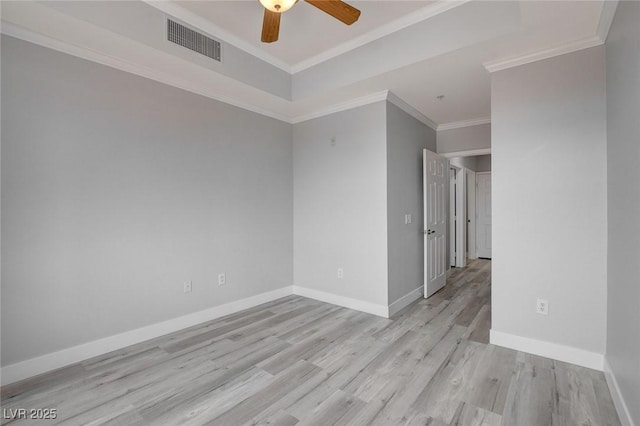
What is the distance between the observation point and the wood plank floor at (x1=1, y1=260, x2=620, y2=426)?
1812mm

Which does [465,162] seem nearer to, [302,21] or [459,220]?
[459,220]

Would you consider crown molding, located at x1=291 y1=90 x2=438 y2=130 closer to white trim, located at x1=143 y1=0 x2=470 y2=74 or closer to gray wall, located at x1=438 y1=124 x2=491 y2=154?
gray wall, located at x1=438 y1=124 x2=491 y2=154

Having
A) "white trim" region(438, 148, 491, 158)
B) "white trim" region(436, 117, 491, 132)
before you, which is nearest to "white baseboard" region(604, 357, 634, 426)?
"white trim" region(438, 148, 491, 158)

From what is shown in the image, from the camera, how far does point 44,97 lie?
7.45ft

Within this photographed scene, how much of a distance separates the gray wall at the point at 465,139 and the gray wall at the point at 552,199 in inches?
69.1

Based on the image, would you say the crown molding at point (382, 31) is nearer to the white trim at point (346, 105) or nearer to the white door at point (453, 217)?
the white trim at point (346, 105)

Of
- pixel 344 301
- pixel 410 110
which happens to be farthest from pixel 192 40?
pixel 344 301

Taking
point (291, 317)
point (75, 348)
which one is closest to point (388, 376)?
point (291, 317)

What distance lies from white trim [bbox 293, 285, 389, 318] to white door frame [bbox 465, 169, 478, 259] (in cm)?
468

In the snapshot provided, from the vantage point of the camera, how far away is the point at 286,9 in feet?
6.27

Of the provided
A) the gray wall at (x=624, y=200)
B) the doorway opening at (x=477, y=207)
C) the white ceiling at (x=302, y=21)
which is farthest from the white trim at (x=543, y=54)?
→ the doorway opening at (x=477, y=207)

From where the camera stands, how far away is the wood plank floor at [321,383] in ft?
5.95

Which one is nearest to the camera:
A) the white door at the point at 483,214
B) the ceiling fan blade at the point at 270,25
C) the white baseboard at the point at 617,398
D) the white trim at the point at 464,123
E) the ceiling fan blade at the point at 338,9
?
the white baseboard at the point at 617,398

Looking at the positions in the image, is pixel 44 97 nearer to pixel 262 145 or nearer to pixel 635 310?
pixel 262 145
